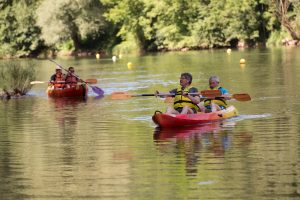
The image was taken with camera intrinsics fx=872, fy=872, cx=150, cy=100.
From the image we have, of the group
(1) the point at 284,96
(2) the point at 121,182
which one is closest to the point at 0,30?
(1) the point at 284,96

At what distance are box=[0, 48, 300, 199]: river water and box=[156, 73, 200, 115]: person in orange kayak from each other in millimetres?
644

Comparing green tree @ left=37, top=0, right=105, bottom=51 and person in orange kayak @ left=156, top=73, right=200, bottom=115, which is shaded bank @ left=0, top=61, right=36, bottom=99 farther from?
green tree @ left=37, top=0, right=105, bottom=51

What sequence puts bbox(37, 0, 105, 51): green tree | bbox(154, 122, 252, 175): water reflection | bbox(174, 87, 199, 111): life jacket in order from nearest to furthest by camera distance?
bbox(154, 122, 252, 175): water reflection < bbox(174, 87, 199, 111): life jacket < bbox(37, 0, 105, 51): green tree

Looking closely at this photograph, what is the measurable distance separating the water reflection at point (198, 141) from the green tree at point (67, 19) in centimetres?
6077

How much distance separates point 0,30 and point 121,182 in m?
79.5

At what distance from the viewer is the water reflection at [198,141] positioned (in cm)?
1545

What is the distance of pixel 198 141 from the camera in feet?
57.7

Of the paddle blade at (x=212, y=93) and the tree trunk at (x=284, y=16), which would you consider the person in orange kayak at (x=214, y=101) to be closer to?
the paddle blade at (x=212, y=93)

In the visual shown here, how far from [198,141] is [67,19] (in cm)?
6459

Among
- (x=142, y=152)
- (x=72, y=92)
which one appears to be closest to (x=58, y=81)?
(x=72, y=92)

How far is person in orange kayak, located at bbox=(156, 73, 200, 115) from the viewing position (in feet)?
66.0

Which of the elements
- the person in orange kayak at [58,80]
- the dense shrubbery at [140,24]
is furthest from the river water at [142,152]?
the dense shrubbery at [140,24]

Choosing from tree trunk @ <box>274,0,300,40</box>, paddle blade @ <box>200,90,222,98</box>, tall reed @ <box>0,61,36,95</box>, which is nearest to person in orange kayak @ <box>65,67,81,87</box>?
tall reed @ <box>0,61,36,95</box>

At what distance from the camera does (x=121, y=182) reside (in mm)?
13172
